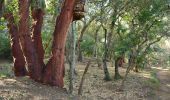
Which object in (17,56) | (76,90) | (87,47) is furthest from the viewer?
(87,47)

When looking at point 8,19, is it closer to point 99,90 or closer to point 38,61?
point 38,61

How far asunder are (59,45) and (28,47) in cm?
129

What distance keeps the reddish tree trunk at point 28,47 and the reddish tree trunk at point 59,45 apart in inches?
16.9

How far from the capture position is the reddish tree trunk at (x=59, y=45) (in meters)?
16.2

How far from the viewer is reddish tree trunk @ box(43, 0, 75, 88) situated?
16.2m

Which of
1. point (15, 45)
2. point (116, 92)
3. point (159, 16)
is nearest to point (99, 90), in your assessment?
point (116, 92)

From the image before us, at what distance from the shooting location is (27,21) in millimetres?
16156

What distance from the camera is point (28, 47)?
1636cm

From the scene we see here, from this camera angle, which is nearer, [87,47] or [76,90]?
[76,90]

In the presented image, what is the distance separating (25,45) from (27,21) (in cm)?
100

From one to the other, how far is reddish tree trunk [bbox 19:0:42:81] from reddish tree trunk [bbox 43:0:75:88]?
429 mm

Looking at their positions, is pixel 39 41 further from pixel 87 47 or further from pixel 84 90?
pixel 87 47

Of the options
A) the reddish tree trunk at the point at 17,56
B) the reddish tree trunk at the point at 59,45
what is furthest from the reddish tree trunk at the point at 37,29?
the reddish tree trunk at the point at 17,56

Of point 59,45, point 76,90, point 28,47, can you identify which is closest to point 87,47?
point 76,90
